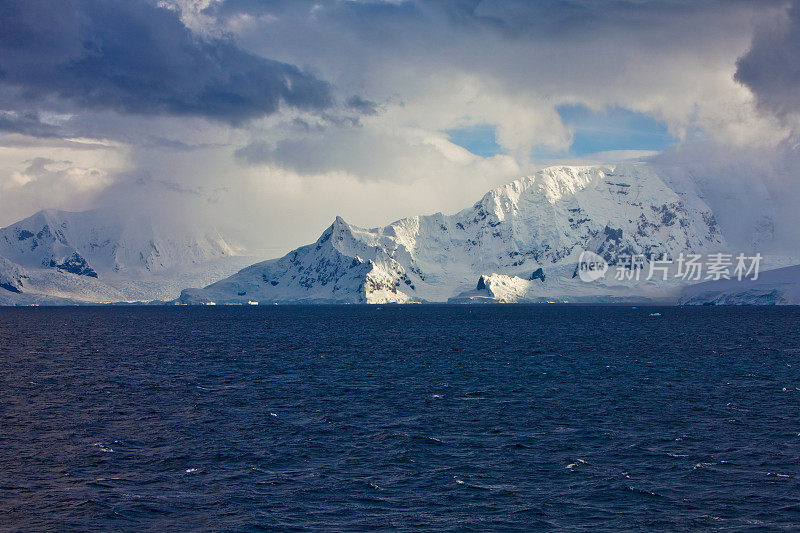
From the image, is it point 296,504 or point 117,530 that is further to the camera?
point 296,504

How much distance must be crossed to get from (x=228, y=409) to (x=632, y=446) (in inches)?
1450

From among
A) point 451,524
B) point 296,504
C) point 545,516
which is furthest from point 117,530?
point 545,516

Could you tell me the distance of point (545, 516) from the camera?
38.5m

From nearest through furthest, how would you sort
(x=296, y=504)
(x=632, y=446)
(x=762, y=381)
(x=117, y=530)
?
(x=117, y=530) < (x=296, y=504) < (x=632, y=446) < (x=762, y=381)

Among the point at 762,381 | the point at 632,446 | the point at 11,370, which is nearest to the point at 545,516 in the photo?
the point at 632,446

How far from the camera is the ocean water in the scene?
39094 millimetres

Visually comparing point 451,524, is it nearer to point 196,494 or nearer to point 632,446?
point 196,494

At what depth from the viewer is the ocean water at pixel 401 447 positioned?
3909cm

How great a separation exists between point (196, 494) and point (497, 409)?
34.3 meters

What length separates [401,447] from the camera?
5375 cm

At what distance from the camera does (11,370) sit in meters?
103

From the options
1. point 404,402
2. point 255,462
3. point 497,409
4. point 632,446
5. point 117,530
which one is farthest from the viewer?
point 404,402

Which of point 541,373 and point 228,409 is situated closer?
point 228,409

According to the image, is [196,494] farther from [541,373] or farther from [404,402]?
[541,373]
